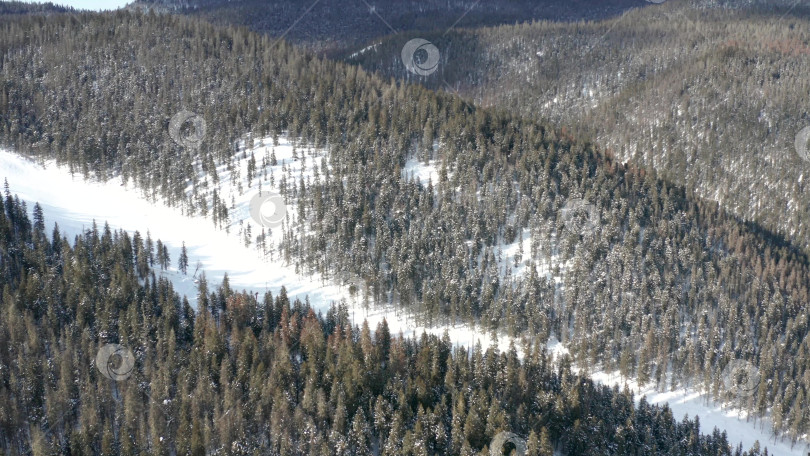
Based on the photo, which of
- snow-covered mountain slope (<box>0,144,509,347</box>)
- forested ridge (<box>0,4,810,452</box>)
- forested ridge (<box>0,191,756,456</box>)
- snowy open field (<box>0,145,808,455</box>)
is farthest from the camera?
snow-covered mountain slope (<box>0,144,509,347</box>)

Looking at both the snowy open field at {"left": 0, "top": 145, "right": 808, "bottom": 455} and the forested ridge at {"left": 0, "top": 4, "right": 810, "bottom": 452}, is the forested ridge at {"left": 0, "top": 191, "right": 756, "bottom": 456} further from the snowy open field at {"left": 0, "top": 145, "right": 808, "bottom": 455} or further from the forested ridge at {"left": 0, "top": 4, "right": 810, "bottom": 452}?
the forested ridge at {"left": 0, "top": 4, "right": 810, "bottom": 452}

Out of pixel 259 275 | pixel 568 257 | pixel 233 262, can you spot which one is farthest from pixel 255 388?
pixel 568 257

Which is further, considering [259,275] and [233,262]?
[233,262]

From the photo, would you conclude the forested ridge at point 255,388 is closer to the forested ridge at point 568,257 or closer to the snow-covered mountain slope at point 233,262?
the snow-covered mountain slope at point 233,262

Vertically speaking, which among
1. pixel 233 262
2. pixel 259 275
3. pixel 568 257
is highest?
pixel 568 257

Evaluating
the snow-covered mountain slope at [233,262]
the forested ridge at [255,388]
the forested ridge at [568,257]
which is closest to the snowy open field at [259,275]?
the snow-covered mountain slope at [233,262]

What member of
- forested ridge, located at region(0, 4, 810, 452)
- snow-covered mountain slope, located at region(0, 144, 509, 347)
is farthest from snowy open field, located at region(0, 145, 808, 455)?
forested ridge, located at region(0, 4, 810, 452)

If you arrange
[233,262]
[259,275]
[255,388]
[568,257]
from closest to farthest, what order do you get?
[255,388], [568,257], [259,275], [233,262]

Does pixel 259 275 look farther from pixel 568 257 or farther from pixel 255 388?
pixel 568 257
